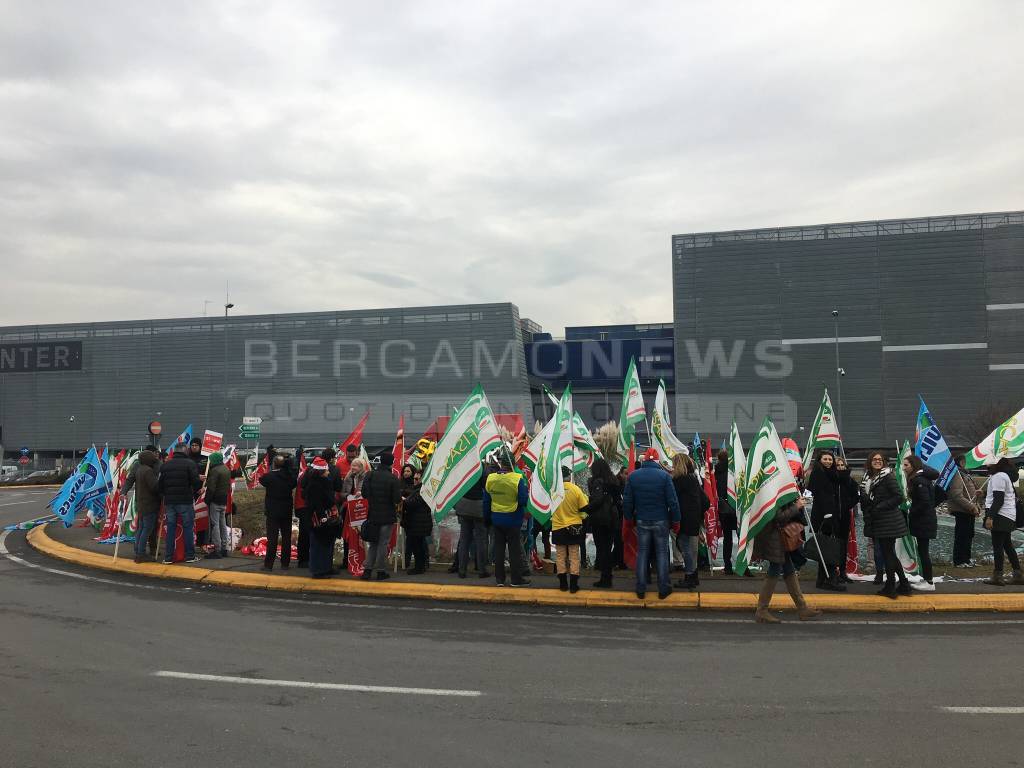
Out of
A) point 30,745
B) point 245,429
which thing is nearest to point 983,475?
point 245,429

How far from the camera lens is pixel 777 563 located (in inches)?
356

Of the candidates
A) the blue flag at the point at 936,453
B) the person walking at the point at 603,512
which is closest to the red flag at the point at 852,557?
the blue flag at the point at 936,453

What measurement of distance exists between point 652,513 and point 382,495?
356 centimetres

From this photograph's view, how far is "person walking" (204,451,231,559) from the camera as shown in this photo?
1342 centimetres

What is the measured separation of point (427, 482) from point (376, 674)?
4816 mm

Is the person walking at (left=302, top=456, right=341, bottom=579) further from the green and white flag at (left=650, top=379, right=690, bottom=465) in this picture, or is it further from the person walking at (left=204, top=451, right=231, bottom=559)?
the green and white flag at (left=650, top=379, right=690, bottom=465)

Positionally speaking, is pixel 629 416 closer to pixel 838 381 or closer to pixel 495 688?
pixel 495 688

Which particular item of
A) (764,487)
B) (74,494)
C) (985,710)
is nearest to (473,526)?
(764,487)

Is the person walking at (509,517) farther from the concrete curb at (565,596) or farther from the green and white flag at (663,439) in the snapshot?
the green and white flag at (663,439)

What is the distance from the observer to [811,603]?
9.68 m

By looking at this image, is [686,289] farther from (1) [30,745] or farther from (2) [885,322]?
(1) [30,745]

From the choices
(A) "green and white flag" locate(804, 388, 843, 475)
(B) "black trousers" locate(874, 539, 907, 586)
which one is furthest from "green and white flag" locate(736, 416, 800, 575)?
(A) "green and white flag" locate(804, 388, 843, 475)

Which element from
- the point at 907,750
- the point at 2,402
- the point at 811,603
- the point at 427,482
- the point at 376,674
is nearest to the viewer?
Answer: the point at 907,750

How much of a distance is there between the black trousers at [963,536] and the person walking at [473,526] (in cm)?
738
